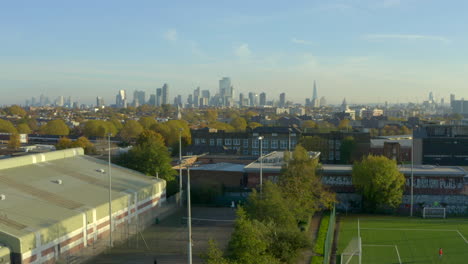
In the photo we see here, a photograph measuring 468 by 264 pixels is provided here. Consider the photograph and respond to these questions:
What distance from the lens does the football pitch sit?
73.2ft

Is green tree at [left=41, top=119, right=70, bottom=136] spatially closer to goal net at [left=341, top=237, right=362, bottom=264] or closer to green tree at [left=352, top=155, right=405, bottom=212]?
green tree at [left=352, top=155, right=405, bottom=212]

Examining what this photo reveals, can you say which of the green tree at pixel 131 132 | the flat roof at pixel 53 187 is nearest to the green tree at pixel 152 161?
the flat roof at pixel 53 187

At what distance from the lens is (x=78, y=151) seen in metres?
33.6

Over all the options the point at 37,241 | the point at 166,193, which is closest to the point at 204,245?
the point at 37,241

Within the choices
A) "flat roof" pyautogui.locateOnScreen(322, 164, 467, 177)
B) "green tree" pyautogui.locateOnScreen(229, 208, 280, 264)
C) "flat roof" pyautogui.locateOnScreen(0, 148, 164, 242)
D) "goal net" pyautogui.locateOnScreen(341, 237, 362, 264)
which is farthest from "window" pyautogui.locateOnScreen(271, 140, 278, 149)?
"green tree" pyautogui.locateOnScreen(229, 208, 280, 264)

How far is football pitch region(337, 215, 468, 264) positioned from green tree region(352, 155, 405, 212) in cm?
107

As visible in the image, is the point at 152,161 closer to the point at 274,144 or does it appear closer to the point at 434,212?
the point at 434,212

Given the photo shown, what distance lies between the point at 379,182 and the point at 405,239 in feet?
18.1

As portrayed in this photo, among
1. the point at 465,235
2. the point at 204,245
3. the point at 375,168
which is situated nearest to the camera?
the point at 204,245

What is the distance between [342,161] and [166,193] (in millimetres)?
24853

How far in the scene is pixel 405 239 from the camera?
1006 inches

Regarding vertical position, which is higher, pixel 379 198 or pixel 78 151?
A: pixel 78 151

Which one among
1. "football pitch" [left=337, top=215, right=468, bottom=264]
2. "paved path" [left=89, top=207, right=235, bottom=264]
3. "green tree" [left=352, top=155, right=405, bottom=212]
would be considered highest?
"green tree" [left=352, top=155, right=405, bottom=212]

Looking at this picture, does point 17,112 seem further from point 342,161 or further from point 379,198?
point 379,198
